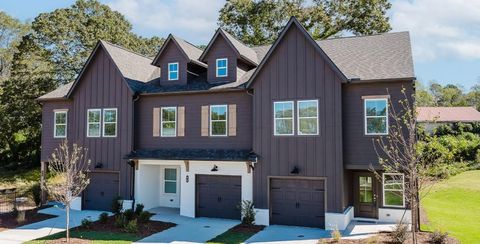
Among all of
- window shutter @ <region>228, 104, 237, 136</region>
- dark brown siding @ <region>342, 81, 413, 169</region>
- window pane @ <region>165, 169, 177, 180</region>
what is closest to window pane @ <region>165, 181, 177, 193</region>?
window pane @ <region>165, 169, 177, 180</region>

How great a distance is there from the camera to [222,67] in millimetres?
19016

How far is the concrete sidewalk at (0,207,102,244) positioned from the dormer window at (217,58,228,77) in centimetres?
900

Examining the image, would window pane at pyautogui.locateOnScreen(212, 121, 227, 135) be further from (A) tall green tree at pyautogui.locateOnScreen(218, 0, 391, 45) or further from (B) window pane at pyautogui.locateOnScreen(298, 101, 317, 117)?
(A) tall green tree at pyautogui.locateOnScreen(218, 0, 391, 45)

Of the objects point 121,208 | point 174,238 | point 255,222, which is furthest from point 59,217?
point 255,222

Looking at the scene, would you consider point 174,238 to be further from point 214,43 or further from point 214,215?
point 214,43

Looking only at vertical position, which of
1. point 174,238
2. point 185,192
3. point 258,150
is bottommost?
point 174,238

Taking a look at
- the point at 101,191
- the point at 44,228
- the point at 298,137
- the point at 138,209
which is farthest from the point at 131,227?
the point at 298,137

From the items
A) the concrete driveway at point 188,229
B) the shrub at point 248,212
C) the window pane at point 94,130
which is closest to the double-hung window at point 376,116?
the shrub at point 248,212

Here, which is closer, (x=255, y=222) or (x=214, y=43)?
(x=255, y=222)

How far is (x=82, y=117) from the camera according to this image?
815 inches

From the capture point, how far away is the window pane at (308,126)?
53.1 ft

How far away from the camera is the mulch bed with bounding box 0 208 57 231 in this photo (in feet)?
56.0

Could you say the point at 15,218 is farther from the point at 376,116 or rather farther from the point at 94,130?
the point at 376,116

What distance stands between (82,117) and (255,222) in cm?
1087
